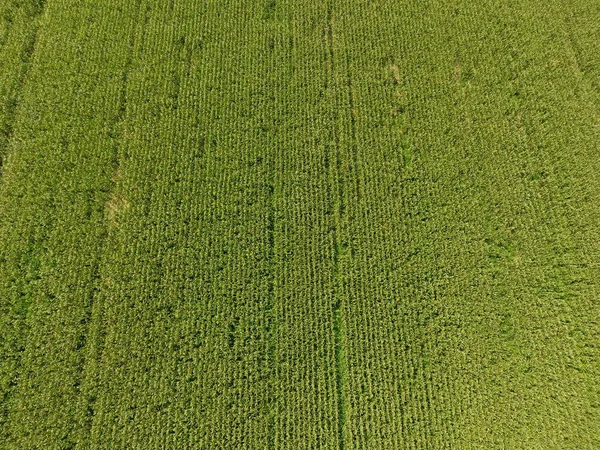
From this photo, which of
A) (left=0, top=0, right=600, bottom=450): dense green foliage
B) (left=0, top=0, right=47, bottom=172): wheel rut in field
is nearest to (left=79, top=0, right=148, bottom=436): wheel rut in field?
(left=0, top=0, right=600, bottom=450): dense green foliage

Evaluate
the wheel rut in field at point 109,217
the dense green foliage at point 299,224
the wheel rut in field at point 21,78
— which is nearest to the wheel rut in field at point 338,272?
the dense green foliage at point 299,224

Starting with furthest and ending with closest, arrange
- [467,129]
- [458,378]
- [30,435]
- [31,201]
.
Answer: [467,129] → [31,201] → [458,378] → [30,435]

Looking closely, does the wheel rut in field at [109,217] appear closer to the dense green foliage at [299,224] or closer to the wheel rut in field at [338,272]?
the dense green foliage at [299,224]

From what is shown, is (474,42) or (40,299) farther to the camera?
(474,42)

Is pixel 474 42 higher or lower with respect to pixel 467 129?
higher

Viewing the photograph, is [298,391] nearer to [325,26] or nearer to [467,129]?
[467,129]

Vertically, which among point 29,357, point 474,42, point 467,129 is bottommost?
point 29,357

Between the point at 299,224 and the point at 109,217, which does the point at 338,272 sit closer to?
the point at 299,224

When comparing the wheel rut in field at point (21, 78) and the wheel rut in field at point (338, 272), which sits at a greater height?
the wheel rut in field at point (21, 78)

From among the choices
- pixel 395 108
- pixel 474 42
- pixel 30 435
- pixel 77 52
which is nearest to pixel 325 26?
pixel 395 108
